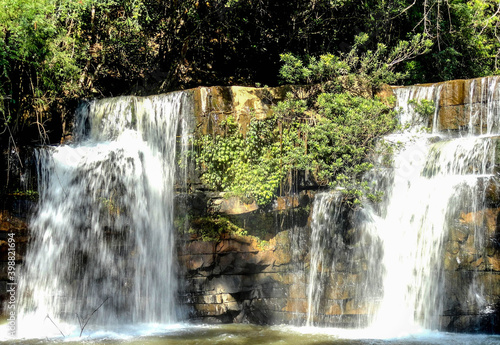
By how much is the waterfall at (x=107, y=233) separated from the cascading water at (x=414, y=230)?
3.20 m

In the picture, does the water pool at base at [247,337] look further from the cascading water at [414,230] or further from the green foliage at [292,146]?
the green foliage at [292,146]

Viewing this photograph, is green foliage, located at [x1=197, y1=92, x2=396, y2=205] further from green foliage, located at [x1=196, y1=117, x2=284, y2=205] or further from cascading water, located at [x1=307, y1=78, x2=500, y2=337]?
cascading water, located at [x1=307, y1=78, x2=500, y2=337]

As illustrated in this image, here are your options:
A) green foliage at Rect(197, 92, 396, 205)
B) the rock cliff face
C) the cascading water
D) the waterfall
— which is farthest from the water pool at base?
green foliage at Rect(197, 92, 396, 205)

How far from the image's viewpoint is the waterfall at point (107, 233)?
9617 mm

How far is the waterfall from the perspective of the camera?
31.6 ft

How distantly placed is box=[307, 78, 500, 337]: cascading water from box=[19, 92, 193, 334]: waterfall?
3.20 metres

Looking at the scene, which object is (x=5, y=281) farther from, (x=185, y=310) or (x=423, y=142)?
(x=423, y=142)

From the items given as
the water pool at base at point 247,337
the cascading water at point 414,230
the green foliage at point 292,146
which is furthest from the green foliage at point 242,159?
the water pool at base at point 247,337

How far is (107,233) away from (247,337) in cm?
364

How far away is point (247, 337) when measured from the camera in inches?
322

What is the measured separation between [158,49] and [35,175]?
6.94m

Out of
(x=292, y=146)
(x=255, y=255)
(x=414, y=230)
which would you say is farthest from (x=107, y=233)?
(x=414, y=230)

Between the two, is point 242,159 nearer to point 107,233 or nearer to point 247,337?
point 107,233

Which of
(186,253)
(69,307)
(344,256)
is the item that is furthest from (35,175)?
(344,256)
